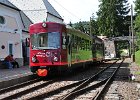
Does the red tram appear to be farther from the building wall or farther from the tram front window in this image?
the building wall

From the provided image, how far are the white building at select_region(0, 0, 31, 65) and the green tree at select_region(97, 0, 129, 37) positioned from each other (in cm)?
6521

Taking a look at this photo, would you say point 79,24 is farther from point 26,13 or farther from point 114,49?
point 26,13

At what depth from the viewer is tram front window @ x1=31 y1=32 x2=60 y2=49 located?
20688mm

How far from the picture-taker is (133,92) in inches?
591

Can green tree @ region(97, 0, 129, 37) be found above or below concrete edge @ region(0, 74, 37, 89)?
above

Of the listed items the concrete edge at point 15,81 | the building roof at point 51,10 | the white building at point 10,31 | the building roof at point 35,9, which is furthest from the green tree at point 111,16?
the concrete edge at point 15,81

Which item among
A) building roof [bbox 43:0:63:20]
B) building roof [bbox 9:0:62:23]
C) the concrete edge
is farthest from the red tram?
building roof [bbox 43:0:63:20]

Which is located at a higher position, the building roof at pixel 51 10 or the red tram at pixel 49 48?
the building roof at pixel 51 10

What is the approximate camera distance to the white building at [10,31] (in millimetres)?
32938

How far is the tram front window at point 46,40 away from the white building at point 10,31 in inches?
462

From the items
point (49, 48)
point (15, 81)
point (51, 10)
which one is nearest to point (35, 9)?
point (51, 10)

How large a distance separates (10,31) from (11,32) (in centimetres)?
29

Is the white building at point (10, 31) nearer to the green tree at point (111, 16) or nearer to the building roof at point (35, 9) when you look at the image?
the building roof at point (35, 9)

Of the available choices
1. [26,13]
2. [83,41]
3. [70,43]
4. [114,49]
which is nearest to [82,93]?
[70,43]
